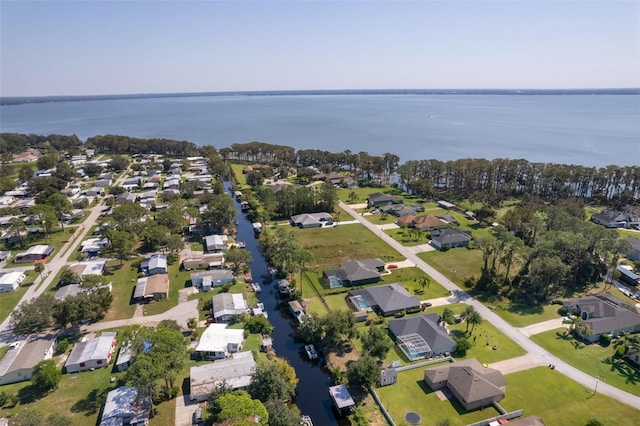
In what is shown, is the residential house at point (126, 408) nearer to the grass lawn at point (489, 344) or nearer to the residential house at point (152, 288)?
the residential house at point (152, 288)

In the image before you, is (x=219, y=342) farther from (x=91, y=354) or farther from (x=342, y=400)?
(x=342, y=400)

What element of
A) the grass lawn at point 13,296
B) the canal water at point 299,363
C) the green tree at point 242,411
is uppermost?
the green tree at point 242,411

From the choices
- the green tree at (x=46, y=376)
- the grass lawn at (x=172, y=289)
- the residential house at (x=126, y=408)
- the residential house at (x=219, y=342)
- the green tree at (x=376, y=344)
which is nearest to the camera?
the residential house at (x=126, y=408)

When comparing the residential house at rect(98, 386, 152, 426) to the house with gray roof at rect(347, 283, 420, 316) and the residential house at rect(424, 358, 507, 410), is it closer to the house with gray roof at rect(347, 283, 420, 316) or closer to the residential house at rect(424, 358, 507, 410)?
the residential house at rect(424, 358, 507, 410)

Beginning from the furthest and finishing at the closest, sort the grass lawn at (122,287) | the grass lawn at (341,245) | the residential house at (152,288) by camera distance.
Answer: the grass lawn at (341,245) < the residential house at (152,288) < the grass lawn at (122,287)

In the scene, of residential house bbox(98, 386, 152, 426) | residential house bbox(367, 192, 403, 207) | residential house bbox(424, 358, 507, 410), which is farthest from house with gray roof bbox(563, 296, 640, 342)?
residential house bbox(367, 192, 403, 207)

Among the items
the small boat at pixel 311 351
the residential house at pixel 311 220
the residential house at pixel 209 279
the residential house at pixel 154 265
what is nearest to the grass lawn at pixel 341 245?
the residential house at pixel 311 220

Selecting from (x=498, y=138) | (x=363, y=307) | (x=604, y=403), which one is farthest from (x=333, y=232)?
(x=498, y=138)

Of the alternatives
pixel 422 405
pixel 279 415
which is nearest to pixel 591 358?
pixel 422 405
